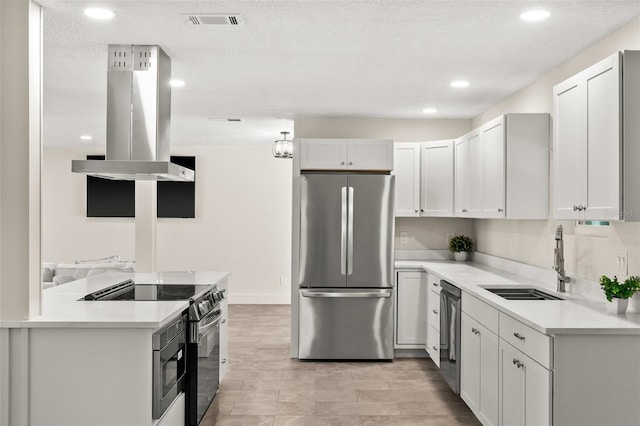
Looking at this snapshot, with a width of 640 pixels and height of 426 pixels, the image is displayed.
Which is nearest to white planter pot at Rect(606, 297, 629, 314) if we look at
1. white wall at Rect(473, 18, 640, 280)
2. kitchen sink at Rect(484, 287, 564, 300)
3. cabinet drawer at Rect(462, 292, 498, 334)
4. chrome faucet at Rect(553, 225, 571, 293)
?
white wall at Rect(473, 18, 640, 280)

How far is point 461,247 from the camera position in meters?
5.90

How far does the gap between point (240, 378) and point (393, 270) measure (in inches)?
69.4

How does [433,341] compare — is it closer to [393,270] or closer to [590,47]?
[393,270]

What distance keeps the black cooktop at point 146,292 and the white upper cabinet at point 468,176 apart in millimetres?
2423

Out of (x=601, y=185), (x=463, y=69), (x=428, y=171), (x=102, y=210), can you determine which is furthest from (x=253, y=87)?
(x=102, y=210)

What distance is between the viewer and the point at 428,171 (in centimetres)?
578

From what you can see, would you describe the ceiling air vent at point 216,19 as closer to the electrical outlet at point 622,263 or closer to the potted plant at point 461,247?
the electrical outlet at point 622,263

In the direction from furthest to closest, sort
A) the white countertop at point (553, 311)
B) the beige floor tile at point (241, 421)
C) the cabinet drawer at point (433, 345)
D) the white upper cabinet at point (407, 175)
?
the white upper cabinet at point (407, 175) < the cabinet drawer at point (433, 345) < the beige floor tile at point (241, 421) < the white countertop at point (553, 311)

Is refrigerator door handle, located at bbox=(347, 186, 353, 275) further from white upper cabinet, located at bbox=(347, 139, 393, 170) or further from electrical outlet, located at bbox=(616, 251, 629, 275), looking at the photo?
electrical outlet, located at bbox=(616, 251, 629, 275)

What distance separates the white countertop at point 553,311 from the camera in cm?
251

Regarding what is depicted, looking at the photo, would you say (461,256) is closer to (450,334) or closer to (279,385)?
(450,334)

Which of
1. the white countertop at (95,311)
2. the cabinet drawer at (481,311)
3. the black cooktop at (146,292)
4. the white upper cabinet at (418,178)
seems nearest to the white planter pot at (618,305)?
the cabinet drawer at (481,311)

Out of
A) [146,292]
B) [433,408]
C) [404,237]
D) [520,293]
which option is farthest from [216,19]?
[404,237]

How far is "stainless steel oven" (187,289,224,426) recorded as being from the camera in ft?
11.2
